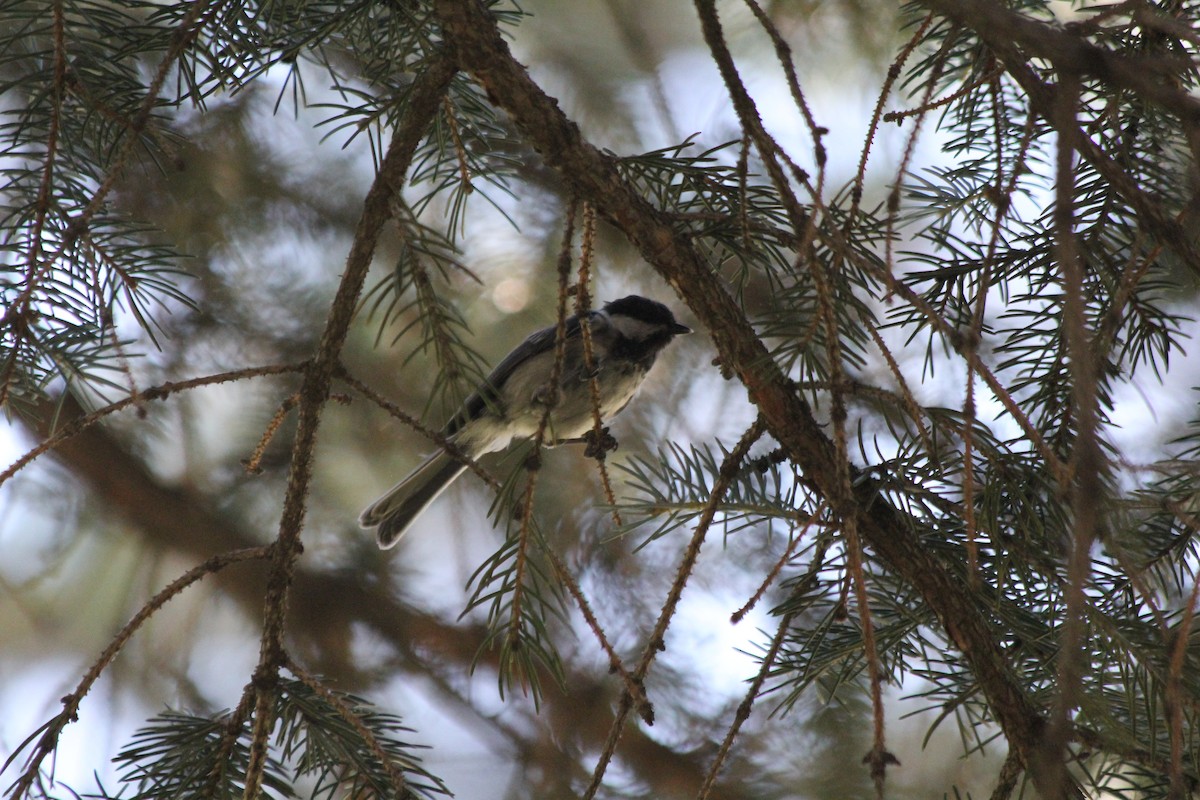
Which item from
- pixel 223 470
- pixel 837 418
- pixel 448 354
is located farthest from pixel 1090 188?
pixel 223 470

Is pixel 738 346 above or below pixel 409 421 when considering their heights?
above

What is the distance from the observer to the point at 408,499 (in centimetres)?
275

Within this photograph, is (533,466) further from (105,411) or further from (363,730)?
(105,411)

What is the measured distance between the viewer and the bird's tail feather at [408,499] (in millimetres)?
2537

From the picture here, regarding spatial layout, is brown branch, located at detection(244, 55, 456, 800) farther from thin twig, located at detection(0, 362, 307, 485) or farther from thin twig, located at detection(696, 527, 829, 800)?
thin twig, located at detection(696, 527, 829, 800)

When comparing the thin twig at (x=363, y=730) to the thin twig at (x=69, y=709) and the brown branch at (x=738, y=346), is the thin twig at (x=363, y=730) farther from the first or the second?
the brown branch at (x=738, y=346)

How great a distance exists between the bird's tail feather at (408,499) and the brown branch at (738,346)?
1.30 meters

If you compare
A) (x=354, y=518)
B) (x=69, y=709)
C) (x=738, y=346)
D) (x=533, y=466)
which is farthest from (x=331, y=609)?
(x=738, y=346)

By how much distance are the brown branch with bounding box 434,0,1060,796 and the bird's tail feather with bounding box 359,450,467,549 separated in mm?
1297

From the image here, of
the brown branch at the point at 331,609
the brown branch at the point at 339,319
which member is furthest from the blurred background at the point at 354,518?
the brown branch at the point at 339,319

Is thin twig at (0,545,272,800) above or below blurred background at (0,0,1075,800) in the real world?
below

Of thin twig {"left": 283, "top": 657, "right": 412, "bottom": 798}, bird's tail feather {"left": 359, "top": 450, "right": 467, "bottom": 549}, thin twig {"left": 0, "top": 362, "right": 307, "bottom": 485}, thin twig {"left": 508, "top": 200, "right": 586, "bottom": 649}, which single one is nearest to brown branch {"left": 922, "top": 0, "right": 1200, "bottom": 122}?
thin twig {"left": 508, "top": 200, "right": 586, "bottom": 649}

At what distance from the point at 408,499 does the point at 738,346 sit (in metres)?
1.67

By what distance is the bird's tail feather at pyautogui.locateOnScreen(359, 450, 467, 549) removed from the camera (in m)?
2.54
